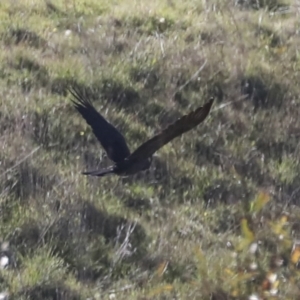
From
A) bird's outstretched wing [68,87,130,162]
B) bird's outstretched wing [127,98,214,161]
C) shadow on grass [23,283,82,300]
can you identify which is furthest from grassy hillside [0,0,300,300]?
bird's outstretched wing [127,98,214,161]

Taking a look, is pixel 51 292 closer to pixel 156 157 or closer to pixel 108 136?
pixel 108 136

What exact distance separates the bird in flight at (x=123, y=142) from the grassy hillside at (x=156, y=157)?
0.46 meters

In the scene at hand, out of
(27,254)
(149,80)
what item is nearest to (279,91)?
(149,80)

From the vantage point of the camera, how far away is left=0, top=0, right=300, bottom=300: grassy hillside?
4.93 meters

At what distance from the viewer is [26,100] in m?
5.91

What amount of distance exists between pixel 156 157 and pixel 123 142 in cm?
97

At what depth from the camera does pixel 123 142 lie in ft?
16.1

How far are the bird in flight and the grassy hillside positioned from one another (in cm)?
46

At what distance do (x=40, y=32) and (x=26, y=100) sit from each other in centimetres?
108

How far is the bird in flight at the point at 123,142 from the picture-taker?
13.0ft

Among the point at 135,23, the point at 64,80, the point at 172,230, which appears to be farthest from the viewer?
the point at 135,23

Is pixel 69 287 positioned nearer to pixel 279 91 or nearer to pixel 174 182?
pixel 174 182

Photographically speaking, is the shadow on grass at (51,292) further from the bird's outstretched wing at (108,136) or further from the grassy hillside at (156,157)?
the bird's outstretched wing at (108,136)

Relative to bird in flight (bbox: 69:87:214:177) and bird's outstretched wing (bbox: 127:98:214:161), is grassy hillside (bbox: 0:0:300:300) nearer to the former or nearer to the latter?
bird in flight (bbox: 69:87:214:177)
